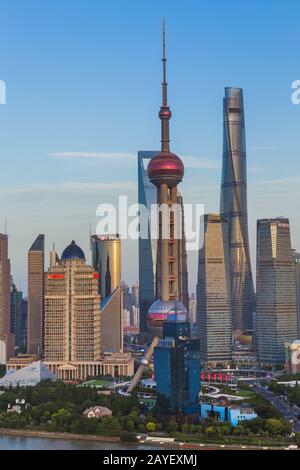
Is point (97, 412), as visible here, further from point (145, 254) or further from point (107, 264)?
point (145, 254)

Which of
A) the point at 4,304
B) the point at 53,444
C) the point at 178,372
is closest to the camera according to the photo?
the point at 53,444

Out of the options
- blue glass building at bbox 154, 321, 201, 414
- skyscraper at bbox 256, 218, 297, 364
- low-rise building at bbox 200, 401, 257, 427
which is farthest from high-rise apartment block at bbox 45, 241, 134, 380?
low-rise building at bbox 200, 401, 257, 427

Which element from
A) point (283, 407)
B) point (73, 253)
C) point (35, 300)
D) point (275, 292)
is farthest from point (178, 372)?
point (35, 300)

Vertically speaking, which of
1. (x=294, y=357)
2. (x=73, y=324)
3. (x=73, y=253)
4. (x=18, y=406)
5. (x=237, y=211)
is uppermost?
(x=237, y=211)

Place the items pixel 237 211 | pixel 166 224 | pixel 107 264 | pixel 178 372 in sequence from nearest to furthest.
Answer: pixel 178 372
pixel 166 224
pixel 107 264
pixel 237 211

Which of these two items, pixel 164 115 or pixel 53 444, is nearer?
pixel 53 444
